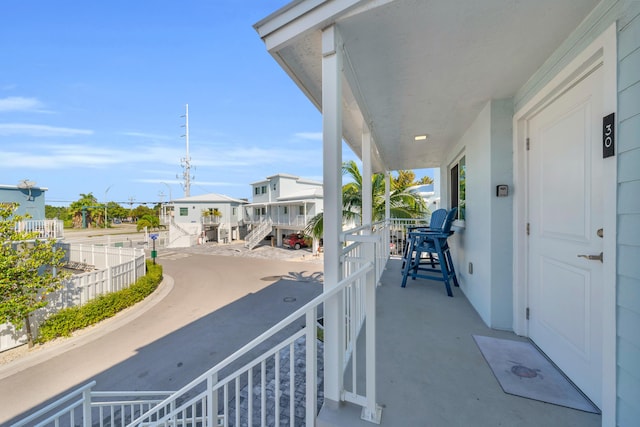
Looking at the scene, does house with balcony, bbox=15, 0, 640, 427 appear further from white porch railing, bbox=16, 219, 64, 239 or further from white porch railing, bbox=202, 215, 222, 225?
white porch railing, bbox=202, 215, 222, 225

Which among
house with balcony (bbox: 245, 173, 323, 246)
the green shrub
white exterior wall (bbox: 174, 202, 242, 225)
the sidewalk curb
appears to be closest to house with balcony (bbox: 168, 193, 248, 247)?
white exterior wall (bbox: 174, 202, 242, 225)

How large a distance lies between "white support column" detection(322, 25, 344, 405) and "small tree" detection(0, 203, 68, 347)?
7.09 meters

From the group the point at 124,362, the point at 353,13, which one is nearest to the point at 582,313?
the point at 353,13

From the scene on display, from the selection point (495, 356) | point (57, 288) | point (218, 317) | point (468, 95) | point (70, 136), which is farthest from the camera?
point (70, 136)

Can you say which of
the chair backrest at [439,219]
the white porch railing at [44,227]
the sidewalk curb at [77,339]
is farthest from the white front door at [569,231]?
the white porch railing at [44,227]

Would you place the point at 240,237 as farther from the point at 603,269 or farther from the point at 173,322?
the point at 603,269

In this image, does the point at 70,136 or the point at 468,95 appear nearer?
the point at 468,95

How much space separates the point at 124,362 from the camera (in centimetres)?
439

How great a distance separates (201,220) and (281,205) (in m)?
7.29

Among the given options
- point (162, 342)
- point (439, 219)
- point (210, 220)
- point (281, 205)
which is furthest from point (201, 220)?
point (439, 219)

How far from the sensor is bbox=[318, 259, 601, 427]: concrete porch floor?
1398mm

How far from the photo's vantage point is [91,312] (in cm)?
594

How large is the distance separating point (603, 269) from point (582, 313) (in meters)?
0.47

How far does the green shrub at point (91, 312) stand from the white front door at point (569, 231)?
855 centimetres
